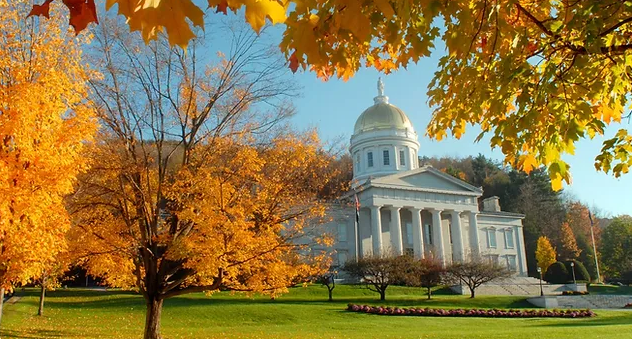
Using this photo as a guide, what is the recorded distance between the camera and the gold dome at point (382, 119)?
193 feet

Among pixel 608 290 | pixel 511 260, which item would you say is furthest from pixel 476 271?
pixel 511 260

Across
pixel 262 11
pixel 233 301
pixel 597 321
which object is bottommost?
pixel 597 321

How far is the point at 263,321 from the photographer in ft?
79.5

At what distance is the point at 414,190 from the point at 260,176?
4294 cm

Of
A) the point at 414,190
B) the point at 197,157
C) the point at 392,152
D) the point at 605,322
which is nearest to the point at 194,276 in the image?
the point at 197,157

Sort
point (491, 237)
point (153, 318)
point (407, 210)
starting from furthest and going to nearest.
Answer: point (491, 237)
point (407, 210)
point (153, 318)

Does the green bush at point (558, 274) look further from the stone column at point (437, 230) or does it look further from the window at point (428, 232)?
the window at point (428, 232)

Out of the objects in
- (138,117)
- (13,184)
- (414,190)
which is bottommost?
(13,184)

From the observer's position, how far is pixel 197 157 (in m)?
12.6

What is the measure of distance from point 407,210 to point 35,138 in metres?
49.2

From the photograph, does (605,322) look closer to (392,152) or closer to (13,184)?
(13,184)

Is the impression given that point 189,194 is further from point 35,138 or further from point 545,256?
point 545,256

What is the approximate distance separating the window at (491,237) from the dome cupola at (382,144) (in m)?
12.4

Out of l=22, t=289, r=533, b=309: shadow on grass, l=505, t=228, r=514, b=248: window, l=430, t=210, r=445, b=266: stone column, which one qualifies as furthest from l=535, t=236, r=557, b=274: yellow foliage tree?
l=22, t=289, r=533, b=309: shadow on grass
